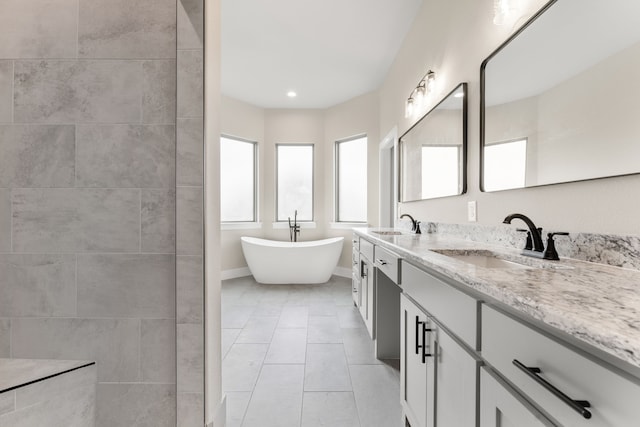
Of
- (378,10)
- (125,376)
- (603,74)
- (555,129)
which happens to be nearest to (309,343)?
(125,376)

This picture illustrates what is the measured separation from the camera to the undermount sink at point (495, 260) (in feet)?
3.53

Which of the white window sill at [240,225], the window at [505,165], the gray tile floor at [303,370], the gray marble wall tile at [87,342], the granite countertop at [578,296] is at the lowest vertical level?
the gray tile floor at [303,370]

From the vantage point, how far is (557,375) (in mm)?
530

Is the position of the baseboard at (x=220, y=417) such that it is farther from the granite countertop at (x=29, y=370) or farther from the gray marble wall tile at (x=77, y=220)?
the gray marble wall tile at (x=77, y=220)

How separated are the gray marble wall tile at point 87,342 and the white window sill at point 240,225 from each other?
3308 mm

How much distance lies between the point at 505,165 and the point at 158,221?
169 cm

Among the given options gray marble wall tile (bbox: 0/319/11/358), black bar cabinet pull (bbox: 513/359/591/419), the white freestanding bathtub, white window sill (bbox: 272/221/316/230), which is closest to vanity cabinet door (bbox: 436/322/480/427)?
black bar cabinet pull (bbox: 513/359/591/419)

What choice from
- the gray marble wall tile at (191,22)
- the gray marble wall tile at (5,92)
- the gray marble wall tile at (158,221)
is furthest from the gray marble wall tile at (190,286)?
the gray marble wall tile at (5,92)

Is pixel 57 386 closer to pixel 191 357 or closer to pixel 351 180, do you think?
pixel 191 357

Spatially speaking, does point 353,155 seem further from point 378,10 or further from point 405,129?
point 378,10

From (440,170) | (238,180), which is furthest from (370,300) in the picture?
(238,180)

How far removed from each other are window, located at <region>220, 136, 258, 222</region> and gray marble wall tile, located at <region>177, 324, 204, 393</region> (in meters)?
3.61

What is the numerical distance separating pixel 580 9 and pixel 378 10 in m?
1.99

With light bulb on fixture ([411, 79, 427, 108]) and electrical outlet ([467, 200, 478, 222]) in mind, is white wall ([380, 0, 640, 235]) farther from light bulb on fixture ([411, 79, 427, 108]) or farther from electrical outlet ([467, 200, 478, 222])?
light bulb on fixture ([411, 79, 427, 108])
